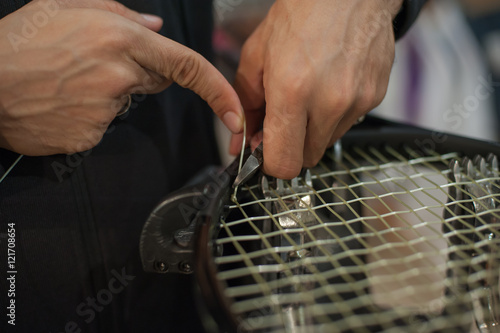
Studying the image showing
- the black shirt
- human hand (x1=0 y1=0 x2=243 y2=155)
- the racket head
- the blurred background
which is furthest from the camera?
the blurred background

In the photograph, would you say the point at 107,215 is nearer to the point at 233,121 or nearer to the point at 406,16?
the point at 233,121

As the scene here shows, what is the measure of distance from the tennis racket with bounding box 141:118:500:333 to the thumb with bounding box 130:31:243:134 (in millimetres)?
97

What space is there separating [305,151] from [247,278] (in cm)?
20

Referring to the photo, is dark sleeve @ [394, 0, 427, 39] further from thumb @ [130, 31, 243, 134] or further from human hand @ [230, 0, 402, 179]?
thumb @ [130, 31, 243, 134]

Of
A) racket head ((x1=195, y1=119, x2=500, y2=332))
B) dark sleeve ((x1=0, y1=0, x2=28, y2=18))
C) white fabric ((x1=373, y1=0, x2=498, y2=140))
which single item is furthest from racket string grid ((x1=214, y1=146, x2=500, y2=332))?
white fabric ((x1=373, y1=0, x2=498, y2=140))

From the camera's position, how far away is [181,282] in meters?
0.72

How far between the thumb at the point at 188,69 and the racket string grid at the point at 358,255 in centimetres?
11

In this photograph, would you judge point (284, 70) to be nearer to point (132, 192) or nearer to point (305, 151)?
point (305, 151)

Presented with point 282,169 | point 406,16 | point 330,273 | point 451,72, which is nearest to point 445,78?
point 451,72

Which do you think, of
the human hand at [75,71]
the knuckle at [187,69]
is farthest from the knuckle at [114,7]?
the knuckle at [187,69]

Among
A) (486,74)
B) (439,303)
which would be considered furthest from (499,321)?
(486,74)

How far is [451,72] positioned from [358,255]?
1.29 meters

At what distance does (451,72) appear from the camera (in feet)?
4.96

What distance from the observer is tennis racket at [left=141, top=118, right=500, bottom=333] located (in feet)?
1.21
